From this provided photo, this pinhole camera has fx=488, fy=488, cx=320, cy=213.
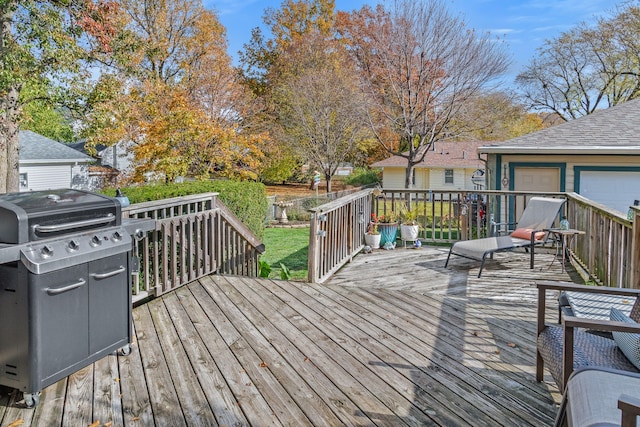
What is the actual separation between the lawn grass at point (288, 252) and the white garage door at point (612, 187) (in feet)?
19.6

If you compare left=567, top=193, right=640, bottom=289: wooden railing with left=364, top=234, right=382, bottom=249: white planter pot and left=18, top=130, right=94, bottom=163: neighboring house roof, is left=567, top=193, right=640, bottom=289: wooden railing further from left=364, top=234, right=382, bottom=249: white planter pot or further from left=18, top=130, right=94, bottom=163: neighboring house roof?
left=18, top=130, right=94, bottom=163: neighboring house roof

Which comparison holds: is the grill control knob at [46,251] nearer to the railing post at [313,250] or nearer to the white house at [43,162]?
the railing post at [313,250]

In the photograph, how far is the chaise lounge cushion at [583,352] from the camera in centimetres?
214

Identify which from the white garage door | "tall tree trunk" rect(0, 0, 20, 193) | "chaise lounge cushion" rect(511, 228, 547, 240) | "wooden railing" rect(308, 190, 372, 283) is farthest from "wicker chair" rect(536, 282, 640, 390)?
"tall tree trunk" rect(0, 0, 20, 193)

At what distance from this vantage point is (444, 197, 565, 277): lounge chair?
19.5 feet

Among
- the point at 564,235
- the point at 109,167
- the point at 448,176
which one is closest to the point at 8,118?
the point at 564,235

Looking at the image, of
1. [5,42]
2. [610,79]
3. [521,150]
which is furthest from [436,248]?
[610,79]

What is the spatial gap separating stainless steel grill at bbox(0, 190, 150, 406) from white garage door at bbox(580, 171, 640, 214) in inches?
385

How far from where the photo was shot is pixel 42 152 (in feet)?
60.5

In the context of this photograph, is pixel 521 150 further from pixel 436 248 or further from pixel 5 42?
pixel 5 42

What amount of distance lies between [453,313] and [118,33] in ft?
32.8

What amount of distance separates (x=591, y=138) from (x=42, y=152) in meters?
18.2

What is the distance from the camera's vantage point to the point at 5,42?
9805 mm

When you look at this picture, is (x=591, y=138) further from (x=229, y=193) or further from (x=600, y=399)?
(x=600, y=399)
